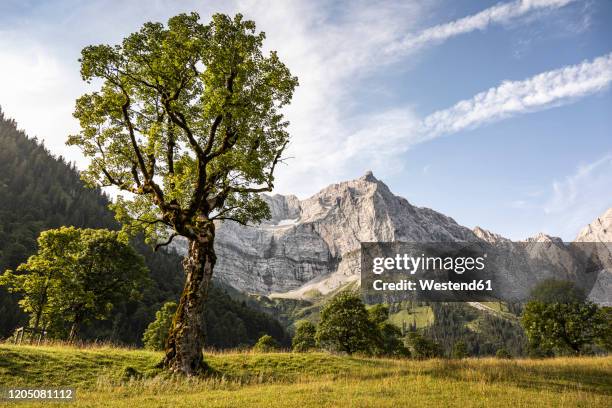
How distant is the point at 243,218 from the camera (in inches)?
994

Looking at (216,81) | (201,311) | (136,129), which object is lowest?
(201,311)

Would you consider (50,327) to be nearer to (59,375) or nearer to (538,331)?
(59,375)

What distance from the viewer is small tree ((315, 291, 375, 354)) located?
55625mm

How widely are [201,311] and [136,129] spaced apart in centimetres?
1168

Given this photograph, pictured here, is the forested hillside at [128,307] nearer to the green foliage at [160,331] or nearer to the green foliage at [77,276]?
the green foliage at [160,331]

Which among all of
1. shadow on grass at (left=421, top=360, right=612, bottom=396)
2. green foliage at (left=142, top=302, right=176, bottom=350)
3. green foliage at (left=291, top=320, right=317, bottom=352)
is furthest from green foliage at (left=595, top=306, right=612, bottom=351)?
green foliage at (left=142, top=302, right=176, bottom=350)

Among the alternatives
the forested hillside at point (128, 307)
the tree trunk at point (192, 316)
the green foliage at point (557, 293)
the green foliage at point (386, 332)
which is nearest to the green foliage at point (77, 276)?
the tree trunk at point (192, 316)

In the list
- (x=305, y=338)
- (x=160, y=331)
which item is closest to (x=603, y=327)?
(x=305, y=338)

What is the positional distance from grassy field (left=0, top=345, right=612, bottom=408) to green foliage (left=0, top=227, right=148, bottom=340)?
66.4ft

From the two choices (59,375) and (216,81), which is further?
(216,81)

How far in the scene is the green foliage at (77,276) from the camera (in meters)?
40.8

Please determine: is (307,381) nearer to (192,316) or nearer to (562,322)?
(192,316)

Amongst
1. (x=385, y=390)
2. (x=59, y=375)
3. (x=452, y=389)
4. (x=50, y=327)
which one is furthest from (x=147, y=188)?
(x=50, y=327)

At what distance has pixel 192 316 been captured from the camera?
2108cm
